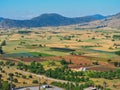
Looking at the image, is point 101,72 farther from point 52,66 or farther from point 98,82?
point 52,66

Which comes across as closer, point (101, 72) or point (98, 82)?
point (98, 82)

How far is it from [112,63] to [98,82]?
1768cm

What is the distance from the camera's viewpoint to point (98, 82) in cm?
4728

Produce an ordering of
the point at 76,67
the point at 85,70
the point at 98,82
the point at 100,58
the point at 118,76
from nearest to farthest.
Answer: the point at 98,82
the point at 118,76
the point at 85,70
the point at 76,67
the point at 100,58

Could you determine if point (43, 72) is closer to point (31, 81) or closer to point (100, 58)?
point (31, 81)

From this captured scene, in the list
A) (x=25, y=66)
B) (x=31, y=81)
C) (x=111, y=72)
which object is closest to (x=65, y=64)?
(x=25, y=66)

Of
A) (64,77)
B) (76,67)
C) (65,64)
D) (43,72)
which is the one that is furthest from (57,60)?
(64,77)

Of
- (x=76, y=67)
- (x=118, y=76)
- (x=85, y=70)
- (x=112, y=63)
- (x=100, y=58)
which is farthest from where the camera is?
(x=100, y=58)

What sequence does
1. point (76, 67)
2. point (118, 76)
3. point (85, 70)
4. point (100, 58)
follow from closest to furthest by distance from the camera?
point (118, 76) → point (85, 70) → point (76, 67) → point (100, 58)

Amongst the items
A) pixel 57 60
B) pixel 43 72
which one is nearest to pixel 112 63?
pixel 57 60

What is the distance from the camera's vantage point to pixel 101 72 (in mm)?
53375

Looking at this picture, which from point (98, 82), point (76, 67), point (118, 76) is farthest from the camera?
point (76, 67)

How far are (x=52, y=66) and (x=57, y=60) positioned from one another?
6.66 metres

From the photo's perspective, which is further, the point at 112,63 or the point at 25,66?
the point at 112,63
